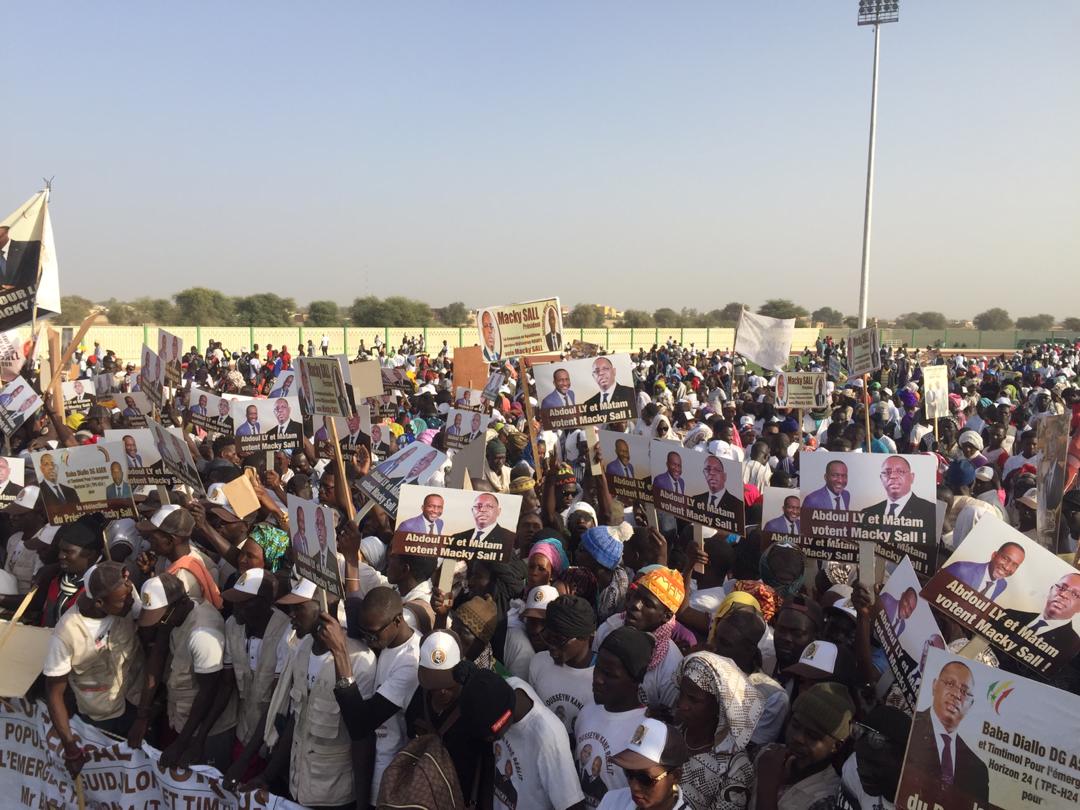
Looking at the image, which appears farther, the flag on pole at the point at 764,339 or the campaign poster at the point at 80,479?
the flag on pole at the point at 764,339

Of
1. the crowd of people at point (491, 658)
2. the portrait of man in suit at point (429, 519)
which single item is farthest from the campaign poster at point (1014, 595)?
the portrait of man in suit at point (429, 519)

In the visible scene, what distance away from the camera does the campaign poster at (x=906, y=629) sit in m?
3.22

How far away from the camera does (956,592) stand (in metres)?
3.25

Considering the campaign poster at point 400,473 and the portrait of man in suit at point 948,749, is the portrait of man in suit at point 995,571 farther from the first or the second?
the campaign poster at point 400,473

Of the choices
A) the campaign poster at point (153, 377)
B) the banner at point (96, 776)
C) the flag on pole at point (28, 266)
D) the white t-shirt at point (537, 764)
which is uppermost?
the flag on pole at point (28, 266)

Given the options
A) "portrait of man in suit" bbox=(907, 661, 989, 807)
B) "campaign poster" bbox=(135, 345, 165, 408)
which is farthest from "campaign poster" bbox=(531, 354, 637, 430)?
"portrait of man in suit" bbox=(907, 661, 989, 807)

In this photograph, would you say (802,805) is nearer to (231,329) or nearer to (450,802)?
(450,802)

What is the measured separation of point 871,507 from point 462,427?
17.3 feet

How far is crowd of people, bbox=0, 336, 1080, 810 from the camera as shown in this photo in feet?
10.2

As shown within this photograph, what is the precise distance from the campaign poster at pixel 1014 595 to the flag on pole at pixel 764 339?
10.1 m

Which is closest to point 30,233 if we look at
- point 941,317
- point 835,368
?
point 835,368

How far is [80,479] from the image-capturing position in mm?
6121

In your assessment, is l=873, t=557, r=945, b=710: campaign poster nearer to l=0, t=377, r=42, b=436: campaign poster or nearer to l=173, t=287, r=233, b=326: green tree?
l=0, t=377, r=42, b=436: campaign poster

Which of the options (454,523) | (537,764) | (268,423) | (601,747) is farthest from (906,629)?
(268,423)
